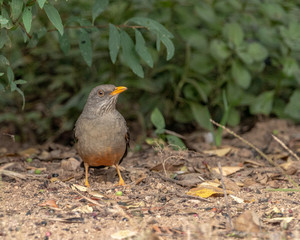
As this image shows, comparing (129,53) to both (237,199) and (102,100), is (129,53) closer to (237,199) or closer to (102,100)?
(102,100)

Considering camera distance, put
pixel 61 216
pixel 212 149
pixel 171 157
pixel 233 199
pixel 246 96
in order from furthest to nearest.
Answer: pixel 246 96, pixel 212 149, pixel 171 157, pixel 233 199, pixel 61 216

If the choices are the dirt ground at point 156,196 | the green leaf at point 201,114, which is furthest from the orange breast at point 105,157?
the green leaf at point 201,114

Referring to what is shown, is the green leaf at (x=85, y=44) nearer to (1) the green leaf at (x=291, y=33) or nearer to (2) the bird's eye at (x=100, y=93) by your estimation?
(2) the bird's eye at (x=100, y=93)

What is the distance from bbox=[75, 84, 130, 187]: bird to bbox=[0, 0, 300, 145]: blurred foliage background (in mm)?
1240

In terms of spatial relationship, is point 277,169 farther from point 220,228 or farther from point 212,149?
point 220,228

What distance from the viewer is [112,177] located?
5.97m

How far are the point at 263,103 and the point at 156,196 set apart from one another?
Answer: 10.4 feet

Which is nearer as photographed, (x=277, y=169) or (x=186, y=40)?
(x=277, y=169)

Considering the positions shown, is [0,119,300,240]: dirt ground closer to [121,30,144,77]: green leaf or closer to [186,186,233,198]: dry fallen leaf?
[186,186,233,198]: dry fallen leaf

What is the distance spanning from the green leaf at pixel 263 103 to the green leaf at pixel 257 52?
65cm

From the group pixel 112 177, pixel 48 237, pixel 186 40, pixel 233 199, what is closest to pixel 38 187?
pixel 112 177

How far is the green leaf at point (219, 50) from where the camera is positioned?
7.13m

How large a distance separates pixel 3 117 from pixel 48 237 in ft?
14.5

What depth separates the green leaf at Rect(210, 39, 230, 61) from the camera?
713 centimetres
